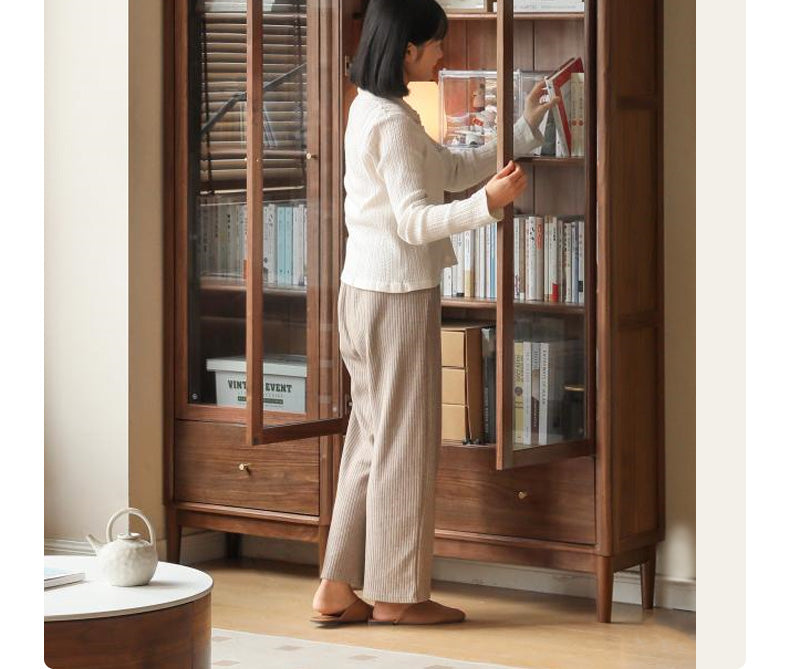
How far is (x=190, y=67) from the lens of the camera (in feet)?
14.2

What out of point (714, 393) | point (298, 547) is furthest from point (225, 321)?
point (714, 393)

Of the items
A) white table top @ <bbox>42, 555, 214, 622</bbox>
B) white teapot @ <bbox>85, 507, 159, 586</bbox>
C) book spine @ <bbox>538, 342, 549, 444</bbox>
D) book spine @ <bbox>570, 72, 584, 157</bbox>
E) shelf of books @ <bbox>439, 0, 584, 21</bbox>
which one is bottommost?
white table top @ <bbox>42, 555, 214, 622</bbox>

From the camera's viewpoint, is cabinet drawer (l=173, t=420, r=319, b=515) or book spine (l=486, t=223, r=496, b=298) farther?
cabinet drawer (l=173, t=420, r=319, b=515)

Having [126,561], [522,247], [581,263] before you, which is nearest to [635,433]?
[581,263]

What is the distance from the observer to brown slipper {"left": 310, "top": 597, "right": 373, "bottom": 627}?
3.70m

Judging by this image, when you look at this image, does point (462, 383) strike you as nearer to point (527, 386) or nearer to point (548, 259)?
point (527, 386)

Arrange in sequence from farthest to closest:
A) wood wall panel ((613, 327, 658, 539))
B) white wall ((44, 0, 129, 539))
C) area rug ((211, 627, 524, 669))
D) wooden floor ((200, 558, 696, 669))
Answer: white wall ((44, 0, 129, 539)) < wood wall panel ((613, 327, 658, 539)) < wooden floor ((200, 558, 696, 669)) < area rug ((211, 627, 524, 669))

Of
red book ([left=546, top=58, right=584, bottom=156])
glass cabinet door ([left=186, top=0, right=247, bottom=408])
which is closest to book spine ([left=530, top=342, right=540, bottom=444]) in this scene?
red book ([left=546, top=58, right=584, bottom=156])

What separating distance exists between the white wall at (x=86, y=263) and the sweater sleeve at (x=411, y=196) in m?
1.02

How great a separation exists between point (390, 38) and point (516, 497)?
50.0 inches

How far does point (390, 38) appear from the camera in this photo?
3.65m

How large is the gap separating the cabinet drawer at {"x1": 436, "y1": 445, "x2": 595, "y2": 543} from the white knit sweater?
58 centimetres

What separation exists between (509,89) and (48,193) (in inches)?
64.5

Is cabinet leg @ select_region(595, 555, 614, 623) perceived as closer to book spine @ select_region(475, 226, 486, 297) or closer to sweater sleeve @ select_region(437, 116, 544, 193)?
book spine @ select_region(475, 226, 486, 297)
